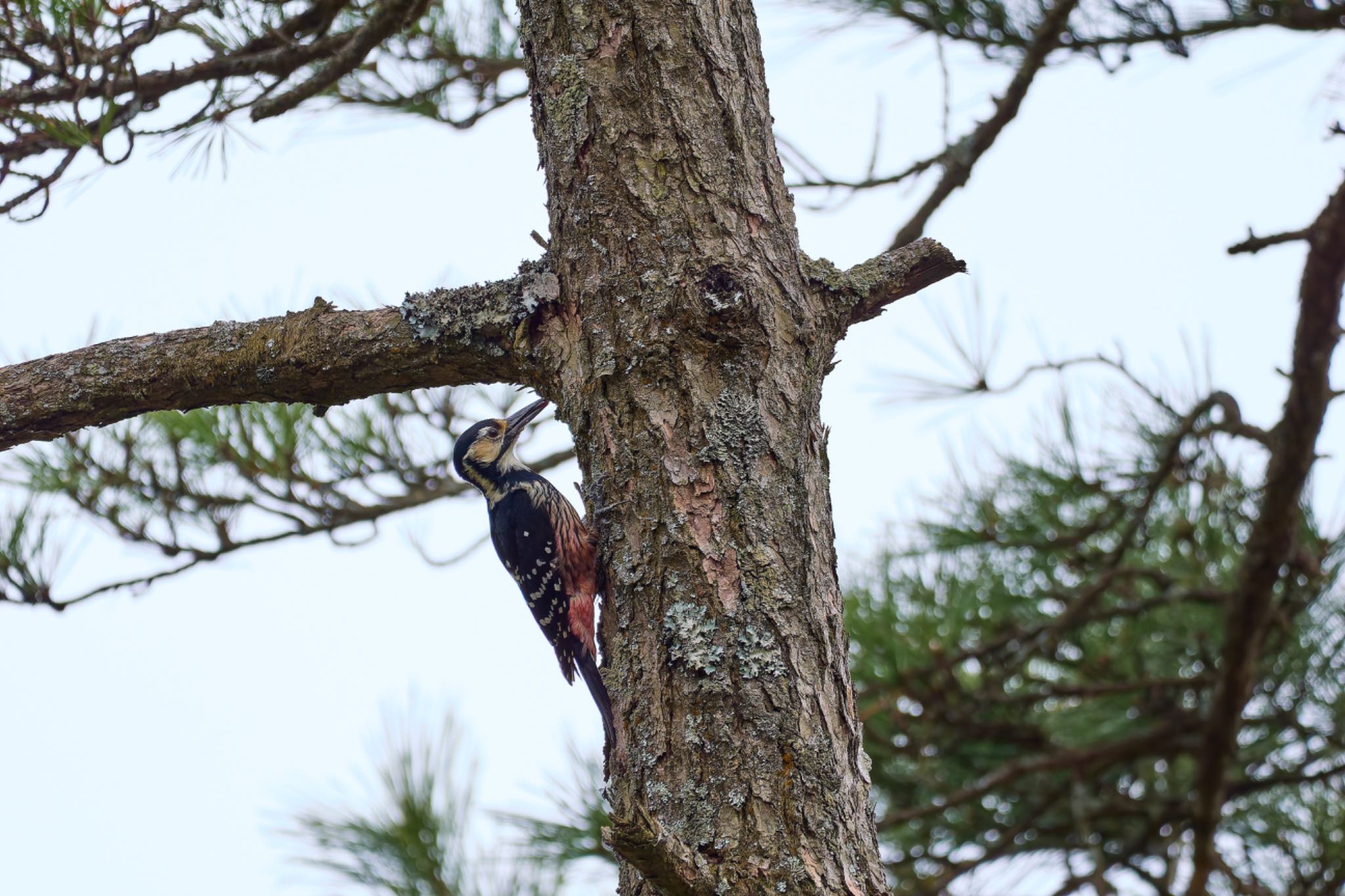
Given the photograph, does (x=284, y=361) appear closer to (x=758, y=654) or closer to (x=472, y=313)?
(x=472, y=313)

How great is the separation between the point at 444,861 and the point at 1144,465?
218cm

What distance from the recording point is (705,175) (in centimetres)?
182

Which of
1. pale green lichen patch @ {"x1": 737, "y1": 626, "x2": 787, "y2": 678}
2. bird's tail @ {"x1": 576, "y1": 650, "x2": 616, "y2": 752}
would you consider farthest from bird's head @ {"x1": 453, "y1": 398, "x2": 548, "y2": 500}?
pale green lichen patch @ {"x1": 737, "y1": 626, "x2": 787, "y2": 678}

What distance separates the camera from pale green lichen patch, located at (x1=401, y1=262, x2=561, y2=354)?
1912mm

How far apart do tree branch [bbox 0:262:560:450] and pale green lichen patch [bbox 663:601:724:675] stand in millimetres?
504

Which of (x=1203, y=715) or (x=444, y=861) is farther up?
(x=1203, y=715)

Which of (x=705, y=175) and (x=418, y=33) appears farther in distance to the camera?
(x=418, y=33)

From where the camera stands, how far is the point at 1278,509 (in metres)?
2.97

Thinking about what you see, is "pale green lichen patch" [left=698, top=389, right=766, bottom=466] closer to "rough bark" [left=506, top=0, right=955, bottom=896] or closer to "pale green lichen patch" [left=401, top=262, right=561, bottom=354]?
"rough bark" [left=506, top=0, right=955, bottom=896]

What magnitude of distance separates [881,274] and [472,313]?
63cm

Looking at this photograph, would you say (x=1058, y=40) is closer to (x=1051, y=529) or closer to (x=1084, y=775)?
(x=1051, y=529)

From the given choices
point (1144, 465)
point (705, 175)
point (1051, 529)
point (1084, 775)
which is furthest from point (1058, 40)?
point (1084, 775)

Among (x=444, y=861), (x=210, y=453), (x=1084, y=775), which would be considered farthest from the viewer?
(x=1084, y=775)

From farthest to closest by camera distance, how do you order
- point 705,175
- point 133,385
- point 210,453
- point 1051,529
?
point 1051,529 < point 210,453 < point 133,385 < point 705,175
